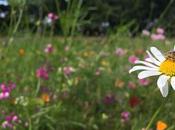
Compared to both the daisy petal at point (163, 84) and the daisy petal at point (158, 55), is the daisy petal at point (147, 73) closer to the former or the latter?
the daisy petal at point (163, 84)

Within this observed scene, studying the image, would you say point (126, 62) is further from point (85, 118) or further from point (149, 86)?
point (85, 118)

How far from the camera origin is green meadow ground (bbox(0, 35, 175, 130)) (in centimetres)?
282

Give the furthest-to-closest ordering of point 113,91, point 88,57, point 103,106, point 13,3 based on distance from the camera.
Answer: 1. point 88,57
2. point 113,91
3. point 103,106
4. point 13,3

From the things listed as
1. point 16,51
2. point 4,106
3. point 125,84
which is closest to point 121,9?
point 16,51

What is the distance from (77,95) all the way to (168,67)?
5.71 feet

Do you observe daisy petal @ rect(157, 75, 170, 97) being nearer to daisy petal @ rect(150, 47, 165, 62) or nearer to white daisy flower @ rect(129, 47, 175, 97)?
white daisy flower @ rect(129, 47, 175, 97)

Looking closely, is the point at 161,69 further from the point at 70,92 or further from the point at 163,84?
the point at 70,92

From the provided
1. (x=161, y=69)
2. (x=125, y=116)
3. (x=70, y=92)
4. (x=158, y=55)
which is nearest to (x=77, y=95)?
(x=70, y=92)

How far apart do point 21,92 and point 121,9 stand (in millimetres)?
9403

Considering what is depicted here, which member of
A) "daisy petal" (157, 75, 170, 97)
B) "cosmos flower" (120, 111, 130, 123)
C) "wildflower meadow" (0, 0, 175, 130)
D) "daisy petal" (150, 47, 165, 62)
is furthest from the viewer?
"cosmos flower" (120, 111, 130, 123)

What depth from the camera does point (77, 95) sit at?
132 inches

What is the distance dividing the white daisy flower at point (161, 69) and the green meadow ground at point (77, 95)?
2.20ft

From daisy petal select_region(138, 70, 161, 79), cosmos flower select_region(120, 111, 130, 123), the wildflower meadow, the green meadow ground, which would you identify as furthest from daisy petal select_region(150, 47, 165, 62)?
cosmos flower select_region(120, 111, 130, 123)

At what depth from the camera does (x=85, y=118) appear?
3068 mm
